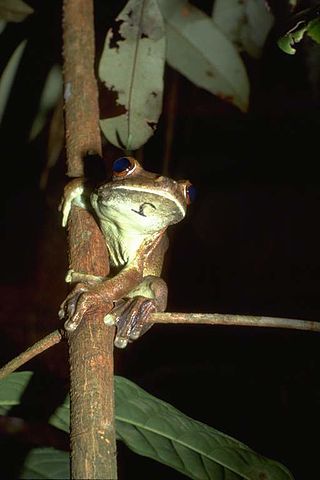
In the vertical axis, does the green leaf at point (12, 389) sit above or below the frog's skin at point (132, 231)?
below

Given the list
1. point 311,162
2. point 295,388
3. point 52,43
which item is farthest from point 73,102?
point 311,162

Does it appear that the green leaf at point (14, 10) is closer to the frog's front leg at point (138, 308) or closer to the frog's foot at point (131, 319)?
the frog's front leg at point (138, 308)

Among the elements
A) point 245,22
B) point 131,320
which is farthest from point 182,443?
point 245,22

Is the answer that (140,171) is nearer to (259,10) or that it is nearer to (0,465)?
(259,10)

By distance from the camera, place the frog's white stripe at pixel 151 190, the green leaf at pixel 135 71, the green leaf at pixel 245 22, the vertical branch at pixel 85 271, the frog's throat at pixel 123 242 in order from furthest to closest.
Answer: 1. the green leaf at pixel 245 22
2. the green leaf at pixel 135 71
3. the frog's throat at pixel 123 242
4. the frog's white stripe at pixel 151 190
5. the vertical branch at pixel 85 271

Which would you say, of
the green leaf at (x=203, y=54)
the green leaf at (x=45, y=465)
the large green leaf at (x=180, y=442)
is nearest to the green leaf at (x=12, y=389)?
the large green leaf at (x=180, y=442)

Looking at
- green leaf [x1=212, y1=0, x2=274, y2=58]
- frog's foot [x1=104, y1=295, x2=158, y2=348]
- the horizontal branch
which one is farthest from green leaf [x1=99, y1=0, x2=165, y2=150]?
the horizontal branch
